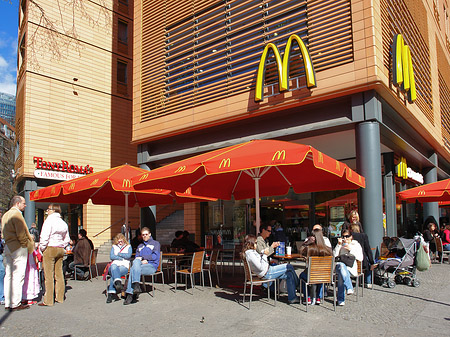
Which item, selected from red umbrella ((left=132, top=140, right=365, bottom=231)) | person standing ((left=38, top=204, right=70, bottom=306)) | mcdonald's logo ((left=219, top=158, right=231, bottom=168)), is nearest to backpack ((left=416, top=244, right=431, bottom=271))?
red umbrella ((left=132, top=140, right=365, bottom=231))

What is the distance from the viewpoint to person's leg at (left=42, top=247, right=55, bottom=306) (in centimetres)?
669

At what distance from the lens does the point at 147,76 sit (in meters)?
15.5

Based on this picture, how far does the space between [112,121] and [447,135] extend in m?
18.6

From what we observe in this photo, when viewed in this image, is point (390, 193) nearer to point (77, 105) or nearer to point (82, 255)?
point (82, 255)

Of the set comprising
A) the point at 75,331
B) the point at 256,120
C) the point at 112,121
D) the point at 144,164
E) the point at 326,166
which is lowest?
the point at 75,331

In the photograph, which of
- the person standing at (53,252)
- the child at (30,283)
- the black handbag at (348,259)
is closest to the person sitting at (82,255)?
the person standing at (53,252)

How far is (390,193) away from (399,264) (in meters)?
6.88

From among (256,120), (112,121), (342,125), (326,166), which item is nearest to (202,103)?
(256,120)

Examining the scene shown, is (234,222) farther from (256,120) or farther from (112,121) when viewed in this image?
(112,121)

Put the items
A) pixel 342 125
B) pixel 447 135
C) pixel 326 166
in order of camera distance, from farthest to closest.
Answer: pixel 447 135
pixel 342 125
pixel 326 166

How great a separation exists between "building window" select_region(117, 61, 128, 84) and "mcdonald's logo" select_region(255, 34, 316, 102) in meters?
14.9

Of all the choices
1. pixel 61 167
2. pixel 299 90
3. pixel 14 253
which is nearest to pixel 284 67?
pixel 299 90

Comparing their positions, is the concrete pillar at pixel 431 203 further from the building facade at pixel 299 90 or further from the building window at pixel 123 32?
the building window at pixel 123 32

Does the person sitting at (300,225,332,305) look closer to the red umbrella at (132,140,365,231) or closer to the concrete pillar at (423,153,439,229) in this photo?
the red umbrella at (132,140,365,231)
